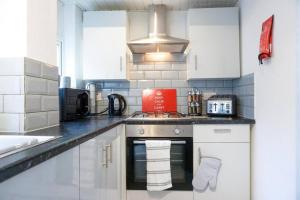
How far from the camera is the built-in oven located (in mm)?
2232

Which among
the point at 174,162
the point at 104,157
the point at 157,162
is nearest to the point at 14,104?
the point at 104,157

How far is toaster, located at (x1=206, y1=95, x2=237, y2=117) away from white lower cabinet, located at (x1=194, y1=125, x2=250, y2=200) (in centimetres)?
27

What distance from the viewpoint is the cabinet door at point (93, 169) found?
1170mm

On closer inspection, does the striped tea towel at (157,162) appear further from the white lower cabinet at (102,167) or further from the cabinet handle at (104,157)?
the cabinet handle at (104,157)

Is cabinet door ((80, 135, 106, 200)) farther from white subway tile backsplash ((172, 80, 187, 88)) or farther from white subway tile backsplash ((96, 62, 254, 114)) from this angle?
white subway tile backsplash ((172, 80, 187, 88))

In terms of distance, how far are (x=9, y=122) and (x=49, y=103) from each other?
0.27 m

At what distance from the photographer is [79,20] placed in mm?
2771

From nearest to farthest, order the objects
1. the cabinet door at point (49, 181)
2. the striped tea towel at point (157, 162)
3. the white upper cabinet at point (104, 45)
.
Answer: the cabinet door at point (49, 181), the striped tea towel at point (157, 162), the white upper cabinet at point (104, 45)

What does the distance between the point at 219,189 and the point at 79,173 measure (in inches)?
58.7

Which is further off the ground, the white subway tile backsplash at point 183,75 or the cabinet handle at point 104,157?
the white subway tile backsplash at point 183,75

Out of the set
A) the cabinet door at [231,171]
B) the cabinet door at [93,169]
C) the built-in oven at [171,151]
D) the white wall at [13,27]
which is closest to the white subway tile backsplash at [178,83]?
the built-in oven at [171,151]

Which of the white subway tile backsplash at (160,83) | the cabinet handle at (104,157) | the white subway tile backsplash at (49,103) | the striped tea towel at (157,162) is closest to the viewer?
the white subway tile backsplash at (49,103)

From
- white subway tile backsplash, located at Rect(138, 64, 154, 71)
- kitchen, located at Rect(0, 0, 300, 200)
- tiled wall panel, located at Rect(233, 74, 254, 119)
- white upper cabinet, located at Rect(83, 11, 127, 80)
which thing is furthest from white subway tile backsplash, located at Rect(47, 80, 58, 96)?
tiled wall panel, located at Rect(233, 74, 254, 119)

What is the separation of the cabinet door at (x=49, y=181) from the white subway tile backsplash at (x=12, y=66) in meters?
0.51
